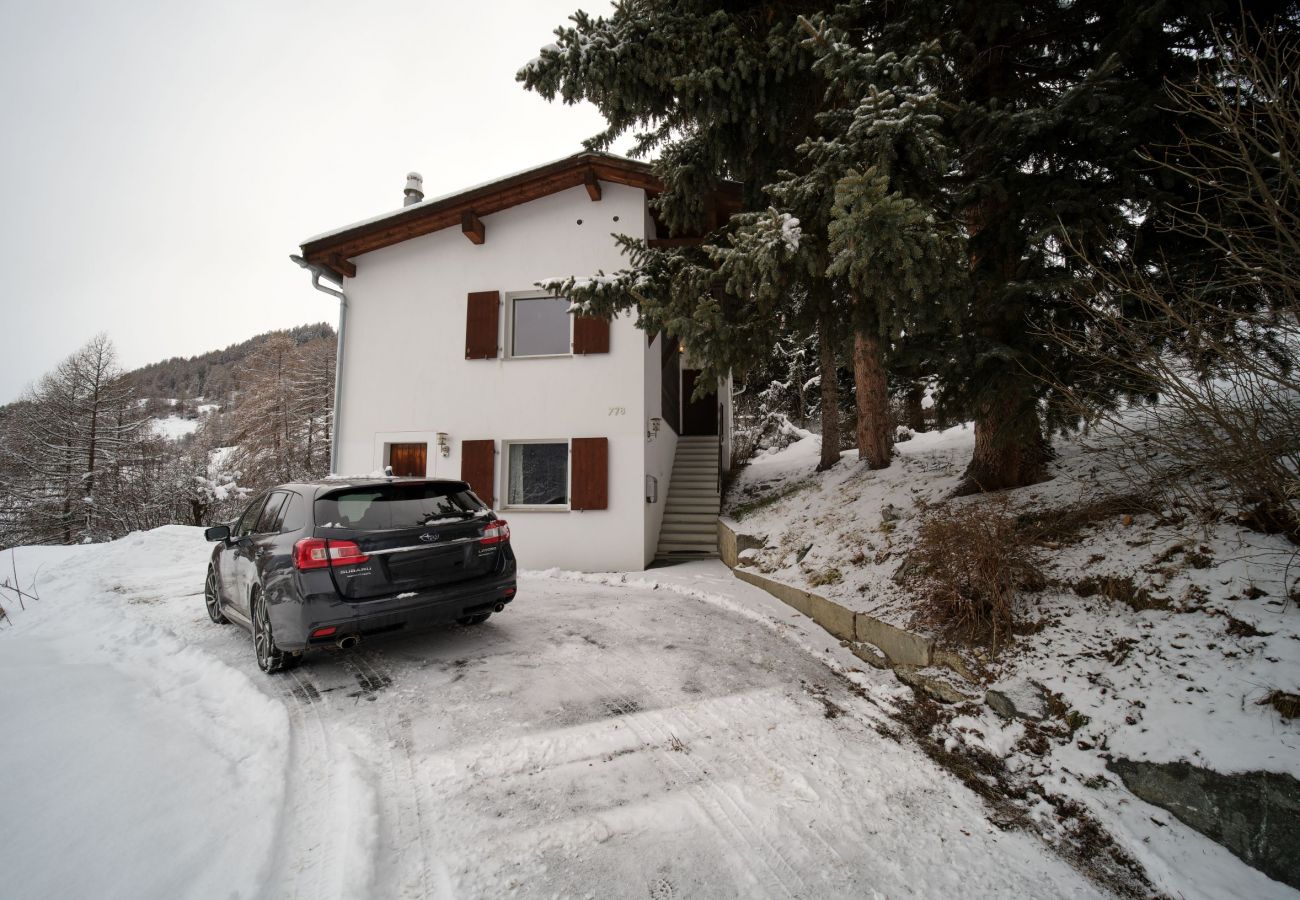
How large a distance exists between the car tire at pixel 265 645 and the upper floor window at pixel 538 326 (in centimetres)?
578

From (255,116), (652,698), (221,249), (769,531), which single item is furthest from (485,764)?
(221,249)

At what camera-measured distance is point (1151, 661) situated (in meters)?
2.58

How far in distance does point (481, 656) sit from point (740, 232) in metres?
3.97

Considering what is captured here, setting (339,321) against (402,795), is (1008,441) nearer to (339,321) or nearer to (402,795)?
(402,795)

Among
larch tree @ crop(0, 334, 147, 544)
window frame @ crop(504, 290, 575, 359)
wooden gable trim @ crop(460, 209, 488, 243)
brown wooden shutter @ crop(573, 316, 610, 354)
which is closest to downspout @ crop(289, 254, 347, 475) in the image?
wooden gable trim @ crop(460, 209, 488, 243)

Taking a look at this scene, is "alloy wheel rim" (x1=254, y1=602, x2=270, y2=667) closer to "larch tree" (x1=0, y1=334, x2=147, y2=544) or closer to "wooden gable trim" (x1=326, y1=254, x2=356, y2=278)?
"wooden gable trim" (x1=326, y1=254, x2=356, y2=278)

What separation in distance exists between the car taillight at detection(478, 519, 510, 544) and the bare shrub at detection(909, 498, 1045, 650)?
11.5 feet

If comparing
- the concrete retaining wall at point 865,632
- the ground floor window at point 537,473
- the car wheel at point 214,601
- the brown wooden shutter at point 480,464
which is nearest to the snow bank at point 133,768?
the car wheel at point 214,601

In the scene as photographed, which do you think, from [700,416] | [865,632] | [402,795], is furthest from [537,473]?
[402,795]

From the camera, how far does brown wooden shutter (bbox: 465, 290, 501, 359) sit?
8.92 m

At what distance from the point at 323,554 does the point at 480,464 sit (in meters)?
5.23

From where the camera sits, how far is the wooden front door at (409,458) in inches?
359

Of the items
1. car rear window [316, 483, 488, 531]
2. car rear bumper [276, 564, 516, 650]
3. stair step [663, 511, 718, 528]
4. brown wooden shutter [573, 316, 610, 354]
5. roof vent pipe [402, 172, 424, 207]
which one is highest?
roof vent pipe [402, 172, 424, 207]

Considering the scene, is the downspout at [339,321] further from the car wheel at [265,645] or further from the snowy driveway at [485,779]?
the car wheel at [265,645]
